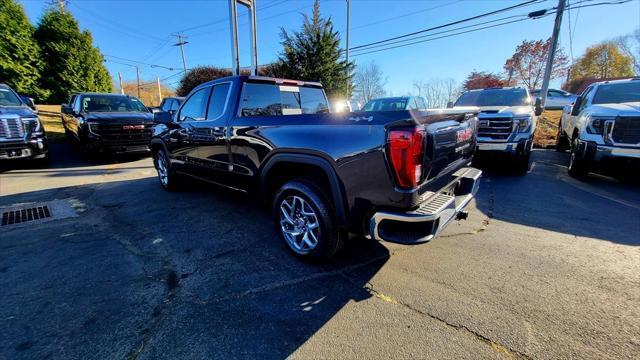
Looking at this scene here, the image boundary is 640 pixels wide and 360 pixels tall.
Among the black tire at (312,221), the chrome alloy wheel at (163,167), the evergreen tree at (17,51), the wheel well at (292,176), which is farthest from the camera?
the evergreen tree at (17,51)

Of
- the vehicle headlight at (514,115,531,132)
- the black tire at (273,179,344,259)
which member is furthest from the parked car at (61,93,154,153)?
the vehicle headlight at (514,115,531,132)

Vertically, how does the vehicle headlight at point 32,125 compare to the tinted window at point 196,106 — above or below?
below

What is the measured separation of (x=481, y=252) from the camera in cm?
311

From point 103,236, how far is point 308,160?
2.94 meters

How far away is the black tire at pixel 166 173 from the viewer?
17.5 feet

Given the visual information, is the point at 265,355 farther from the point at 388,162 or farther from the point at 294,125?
the point at 294,125

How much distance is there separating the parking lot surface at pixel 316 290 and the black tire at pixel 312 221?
7.5 inches

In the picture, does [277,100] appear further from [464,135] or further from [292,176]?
[464,135]

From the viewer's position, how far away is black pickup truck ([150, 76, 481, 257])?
7.11ft

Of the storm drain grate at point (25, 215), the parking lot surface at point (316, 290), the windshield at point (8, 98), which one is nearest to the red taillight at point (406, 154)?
the parking lot surface at point (316, 290)

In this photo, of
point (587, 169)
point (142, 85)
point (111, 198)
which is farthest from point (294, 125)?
point (142, 85)

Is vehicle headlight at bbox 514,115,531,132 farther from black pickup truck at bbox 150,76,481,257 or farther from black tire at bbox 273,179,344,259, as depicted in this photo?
Result: black tire at bbox 273,179,344,259

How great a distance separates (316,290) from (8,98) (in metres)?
10.3

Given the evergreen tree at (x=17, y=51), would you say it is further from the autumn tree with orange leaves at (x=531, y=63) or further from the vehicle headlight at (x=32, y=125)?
the autumn tree with orange leaves at (x=531, y=63)
